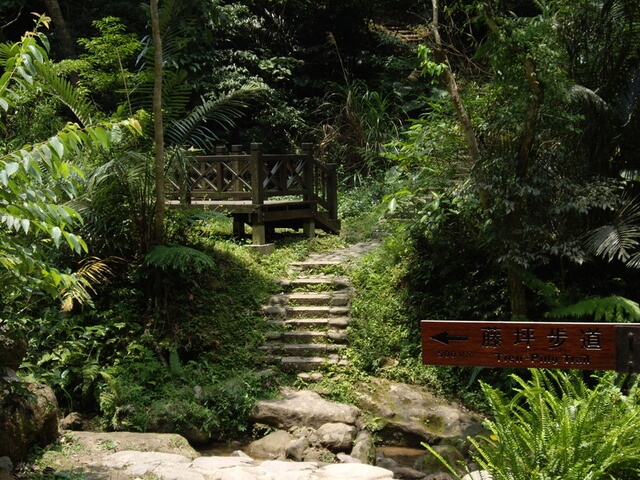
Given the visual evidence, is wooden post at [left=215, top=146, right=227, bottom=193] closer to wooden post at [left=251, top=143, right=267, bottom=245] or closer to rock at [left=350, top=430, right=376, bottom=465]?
wooden post at [left=251, top=143, right=267, bottom=245]

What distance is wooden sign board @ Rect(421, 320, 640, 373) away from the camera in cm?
393

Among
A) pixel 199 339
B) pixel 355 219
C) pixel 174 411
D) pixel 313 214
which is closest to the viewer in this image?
pixel 174 411

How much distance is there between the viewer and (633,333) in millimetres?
3922

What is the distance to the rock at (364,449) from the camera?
23.5 ft

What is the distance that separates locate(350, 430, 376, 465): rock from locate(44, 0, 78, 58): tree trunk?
11.6 metres

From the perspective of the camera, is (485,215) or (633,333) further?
(485,215)

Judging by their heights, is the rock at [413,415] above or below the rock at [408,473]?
above

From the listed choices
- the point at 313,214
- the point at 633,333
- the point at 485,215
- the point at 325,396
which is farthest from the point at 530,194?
the point at 313,214

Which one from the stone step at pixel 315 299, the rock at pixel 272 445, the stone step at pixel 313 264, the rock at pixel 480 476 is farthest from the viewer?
the stone step at pixel 313 264

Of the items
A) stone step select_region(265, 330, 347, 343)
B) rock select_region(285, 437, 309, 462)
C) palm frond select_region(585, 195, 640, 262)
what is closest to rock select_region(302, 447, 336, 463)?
rock select_region(285, 437, 309, 462)

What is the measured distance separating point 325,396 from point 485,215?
2.81 meters

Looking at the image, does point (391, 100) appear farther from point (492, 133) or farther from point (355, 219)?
point (492, 133)

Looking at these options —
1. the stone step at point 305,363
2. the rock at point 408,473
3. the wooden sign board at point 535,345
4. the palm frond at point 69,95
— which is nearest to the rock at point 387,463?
the rock at point 408,473

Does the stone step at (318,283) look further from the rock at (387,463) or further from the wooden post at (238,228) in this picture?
the rock at (387,463)
